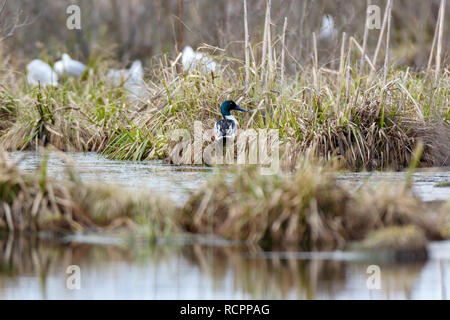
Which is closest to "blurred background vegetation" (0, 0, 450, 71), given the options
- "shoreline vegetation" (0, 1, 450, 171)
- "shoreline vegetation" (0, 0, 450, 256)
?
"shoreline vegetation" (0, 0, 450, 256)

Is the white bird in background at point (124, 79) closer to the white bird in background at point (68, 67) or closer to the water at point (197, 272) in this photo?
the white bird in background at point (68, 67)

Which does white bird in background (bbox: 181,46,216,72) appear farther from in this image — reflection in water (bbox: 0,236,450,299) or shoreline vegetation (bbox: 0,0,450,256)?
reflection in water (bbox: 0,236,450,299)

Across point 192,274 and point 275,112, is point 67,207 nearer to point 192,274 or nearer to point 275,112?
point 192,274

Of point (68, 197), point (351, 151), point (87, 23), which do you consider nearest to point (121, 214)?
point (68, 197)

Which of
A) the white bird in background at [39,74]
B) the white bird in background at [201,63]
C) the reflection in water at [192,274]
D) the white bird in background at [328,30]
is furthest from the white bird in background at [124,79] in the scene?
the reflection in water at [192,274]

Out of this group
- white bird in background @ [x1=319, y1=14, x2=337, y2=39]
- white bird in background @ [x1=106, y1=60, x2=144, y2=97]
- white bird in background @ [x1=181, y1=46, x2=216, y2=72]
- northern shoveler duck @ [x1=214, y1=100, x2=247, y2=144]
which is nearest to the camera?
northern shoveler duck @ [x1=214, y1=100, x2=247, y2=144]

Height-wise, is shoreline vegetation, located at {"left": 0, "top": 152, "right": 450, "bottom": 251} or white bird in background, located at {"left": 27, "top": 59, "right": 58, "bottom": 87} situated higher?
white bird in background, located at {"left": 27, "top": 59, "right": 58, "bottom": 87}

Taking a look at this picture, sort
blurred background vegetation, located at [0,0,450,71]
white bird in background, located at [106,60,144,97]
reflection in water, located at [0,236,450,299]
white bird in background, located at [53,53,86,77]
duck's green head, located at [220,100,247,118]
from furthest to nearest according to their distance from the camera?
1. blurred background vegetation, located at [0,0,450,71]
2. white bird in background, located at [53,53,86,77]
3. white bird in background, located at [106,60,144,97]
4. duck's green head, located at [220,100,247,118]
5. reflection in water, located at [0,236,450,299]

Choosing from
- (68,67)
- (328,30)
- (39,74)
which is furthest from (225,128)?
(328,30)

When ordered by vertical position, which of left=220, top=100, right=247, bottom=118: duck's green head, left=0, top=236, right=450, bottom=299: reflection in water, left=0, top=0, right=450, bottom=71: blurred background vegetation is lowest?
left=0, top=236, right=450, bottom=299: reflection in water

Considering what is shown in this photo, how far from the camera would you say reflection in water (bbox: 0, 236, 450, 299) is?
17.2 ft

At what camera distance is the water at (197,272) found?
5.25 metres

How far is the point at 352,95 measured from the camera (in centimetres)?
1025

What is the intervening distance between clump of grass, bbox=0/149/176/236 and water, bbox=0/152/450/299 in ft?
0.55
